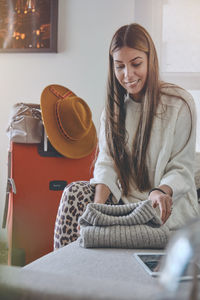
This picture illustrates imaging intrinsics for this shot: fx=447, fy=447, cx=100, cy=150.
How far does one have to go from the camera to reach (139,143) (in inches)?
63.4

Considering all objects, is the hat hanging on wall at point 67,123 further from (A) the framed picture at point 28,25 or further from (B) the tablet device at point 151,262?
(B) the tablet device at point 151,262

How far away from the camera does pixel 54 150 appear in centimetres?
221

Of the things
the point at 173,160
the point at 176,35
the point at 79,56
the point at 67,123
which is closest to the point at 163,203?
the point at 173,160

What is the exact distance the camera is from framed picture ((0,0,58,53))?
9.37 ft

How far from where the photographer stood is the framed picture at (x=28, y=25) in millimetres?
2857

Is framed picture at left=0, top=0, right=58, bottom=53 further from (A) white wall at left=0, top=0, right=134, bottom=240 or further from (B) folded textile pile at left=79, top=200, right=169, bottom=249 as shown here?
(B) folded textile pile at left=79, top=200, right=169, bottom=249

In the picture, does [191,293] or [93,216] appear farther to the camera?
[93,216]

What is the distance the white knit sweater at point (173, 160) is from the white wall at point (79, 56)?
1254 millimetres

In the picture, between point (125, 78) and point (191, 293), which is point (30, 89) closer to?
point (125, 78)

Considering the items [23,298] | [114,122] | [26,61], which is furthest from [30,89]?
[23,298]

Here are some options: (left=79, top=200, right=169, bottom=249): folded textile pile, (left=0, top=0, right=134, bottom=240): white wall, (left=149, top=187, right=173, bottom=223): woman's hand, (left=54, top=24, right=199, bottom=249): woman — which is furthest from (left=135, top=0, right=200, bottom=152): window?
(left=79, top=200, right=169, bottom=249): folded textile pile

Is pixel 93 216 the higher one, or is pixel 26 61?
pixel 26 61

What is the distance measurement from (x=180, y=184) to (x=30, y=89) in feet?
5.86

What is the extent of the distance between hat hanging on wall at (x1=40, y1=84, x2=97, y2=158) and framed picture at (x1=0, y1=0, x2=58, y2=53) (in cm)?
71
